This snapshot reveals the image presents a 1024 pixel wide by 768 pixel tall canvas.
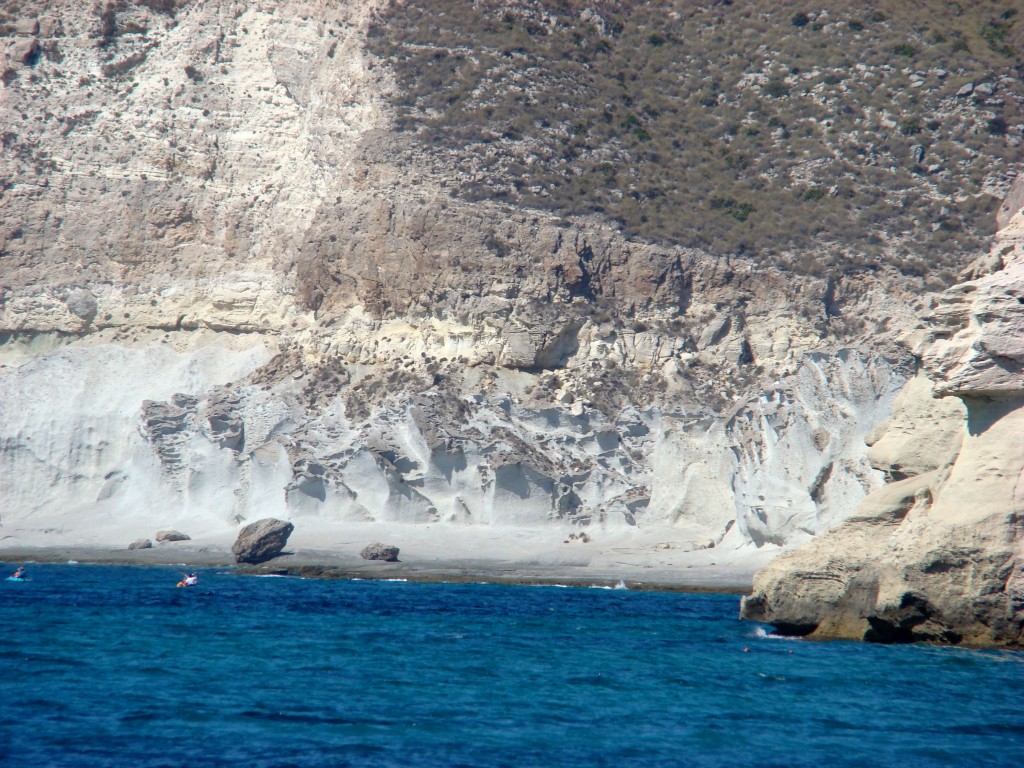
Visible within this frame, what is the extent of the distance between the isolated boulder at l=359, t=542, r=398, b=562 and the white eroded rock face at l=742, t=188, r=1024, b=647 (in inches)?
527

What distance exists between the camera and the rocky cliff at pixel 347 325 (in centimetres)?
3266

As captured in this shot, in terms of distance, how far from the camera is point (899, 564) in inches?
647

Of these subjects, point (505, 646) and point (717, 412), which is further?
point (717, 412)

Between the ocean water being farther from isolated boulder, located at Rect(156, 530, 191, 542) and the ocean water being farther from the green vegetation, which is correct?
the green vegetation

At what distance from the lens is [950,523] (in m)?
16.1

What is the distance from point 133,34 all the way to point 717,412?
2731 cm

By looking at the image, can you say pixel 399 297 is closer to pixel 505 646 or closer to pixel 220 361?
pixel 220 361

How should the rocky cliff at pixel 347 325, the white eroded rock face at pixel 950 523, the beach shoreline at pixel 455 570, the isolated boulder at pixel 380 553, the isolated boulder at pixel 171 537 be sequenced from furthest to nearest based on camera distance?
the isolated boulder at pixel 171 537, the rocky cliff at pixel 347 325, the isolated boulder at pixel 380 553, the beach shoreline at pixel 455 570, the white eroded rock face at pixel 950 523

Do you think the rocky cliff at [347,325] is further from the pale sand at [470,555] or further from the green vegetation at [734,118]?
the green vegetation at [734,118]

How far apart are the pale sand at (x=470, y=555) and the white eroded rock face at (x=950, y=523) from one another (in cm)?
898

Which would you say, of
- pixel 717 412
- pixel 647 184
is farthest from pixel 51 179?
pixel 717 412

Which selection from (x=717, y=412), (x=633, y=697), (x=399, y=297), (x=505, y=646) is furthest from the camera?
(x=399, y=297)

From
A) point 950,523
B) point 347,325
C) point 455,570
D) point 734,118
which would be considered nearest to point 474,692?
point 950,523

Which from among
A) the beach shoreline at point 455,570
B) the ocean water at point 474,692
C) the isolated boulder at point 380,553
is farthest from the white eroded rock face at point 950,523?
the isolated boulder at point 380,553
